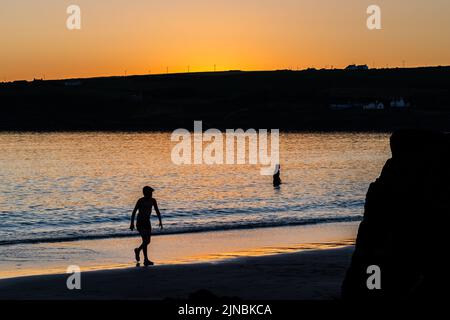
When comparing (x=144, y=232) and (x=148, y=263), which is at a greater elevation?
(x=144, y=232)

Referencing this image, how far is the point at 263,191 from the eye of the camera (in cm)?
5484

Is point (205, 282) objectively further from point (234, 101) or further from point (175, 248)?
point (234, 101)

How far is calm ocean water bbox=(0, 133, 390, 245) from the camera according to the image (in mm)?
36594

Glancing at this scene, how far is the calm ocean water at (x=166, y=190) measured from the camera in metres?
36.6

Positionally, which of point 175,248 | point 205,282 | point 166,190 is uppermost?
point 205,282

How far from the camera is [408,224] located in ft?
37.9

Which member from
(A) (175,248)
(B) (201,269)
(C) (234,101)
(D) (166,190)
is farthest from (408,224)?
(C) (234,101)

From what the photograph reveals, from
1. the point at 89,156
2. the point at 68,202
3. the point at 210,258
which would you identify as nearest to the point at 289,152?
the point at 89,156

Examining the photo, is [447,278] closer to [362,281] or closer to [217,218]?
[362,281]

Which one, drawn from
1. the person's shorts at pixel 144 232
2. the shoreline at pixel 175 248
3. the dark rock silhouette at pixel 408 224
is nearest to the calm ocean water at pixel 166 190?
the shoreline at pixel 175 248

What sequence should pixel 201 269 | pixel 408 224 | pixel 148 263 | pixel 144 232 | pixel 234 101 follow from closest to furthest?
1. pixel 408 224
2. pixel 201 269
3. pixel 144 232
4. pixel 148 263
5. pixel 234 101

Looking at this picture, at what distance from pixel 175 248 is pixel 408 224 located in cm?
1512

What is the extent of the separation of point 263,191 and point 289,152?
48.7 metres

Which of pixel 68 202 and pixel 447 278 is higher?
pixel 447 278
